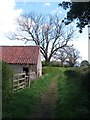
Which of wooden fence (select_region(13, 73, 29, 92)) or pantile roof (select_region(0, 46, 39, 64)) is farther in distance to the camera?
pantile roof (select_region(0, 46, 39, 64))

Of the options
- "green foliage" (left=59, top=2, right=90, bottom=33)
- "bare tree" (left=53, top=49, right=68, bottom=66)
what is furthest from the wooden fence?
"bare tree" (left=53, top=49, right=68, bottom=66)

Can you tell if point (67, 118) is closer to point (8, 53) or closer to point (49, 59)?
point (8, 53)

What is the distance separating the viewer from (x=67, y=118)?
9641 mm

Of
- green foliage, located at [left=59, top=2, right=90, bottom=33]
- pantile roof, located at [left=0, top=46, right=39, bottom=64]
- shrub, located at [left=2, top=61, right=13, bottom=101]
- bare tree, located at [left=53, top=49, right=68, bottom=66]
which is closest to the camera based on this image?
shrub, located at [left=2, top=61, right=13, bottom=101]

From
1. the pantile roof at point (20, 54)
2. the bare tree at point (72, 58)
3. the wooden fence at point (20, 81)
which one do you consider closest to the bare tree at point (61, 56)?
the bare tree at point (72, 58)

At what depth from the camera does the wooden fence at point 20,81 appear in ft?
55.1

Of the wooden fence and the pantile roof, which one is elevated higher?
the pantile roof

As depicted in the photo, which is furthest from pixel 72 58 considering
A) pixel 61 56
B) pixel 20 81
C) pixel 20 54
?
pixel 20 81

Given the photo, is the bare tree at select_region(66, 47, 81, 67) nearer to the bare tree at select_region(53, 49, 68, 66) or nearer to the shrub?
the bare tree at select_region(53, 49, 68, 66)

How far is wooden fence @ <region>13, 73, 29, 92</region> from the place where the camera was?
16.8 m

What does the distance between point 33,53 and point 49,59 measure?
28.5 m

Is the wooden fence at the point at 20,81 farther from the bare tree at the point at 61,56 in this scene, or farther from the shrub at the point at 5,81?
the bare tree at the point at 61,56

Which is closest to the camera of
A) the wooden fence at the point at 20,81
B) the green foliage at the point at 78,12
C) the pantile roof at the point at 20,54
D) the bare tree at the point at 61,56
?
the green foliage at the point at 78,12

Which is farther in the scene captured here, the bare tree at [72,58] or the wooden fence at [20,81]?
the bare tree at [72,58]
